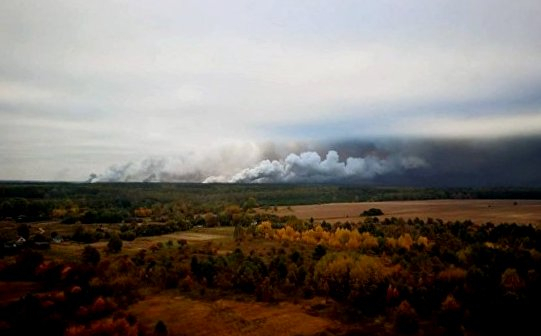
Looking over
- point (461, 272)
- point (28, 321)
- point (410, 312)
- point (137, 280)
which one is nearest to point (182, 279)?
point (137, 280)

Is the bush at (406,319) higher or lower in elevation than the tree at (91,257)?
lower

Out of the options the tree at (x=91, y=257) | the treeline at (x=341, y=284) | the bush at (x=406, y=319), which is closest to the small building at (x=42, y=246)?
the treeline at (x=341, y=284)

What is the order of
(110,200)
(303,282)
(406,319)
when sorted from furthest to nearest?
(110,200)
(303,282)
(406,319)

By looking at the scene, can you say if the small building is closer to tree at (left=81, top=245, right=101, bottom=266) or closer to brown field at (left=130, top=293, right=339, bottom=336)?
tree at (left=81, top=245, right=101, bottom=266)

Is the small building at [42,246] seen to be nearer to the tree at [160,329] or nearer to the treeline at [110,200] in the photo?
the tree at [160,329]

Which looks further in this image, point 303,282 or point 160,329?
point 303,282

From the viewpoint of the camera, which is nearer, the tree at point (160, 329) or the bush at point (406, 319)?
the tree at point (160, 329)

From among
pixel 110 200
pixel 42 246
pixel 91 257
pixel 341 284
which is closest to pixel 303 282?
pixel 341 284

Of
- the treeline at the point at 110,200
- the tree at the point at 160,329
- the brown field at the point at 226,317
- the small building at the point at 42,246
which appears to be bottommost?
the brown field at the point at 226,317

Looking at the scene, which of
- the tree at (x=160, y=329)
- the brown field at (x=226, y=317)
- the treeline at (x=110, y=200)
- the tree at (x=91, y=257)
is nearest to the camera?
the tree at (x=160, y=329)

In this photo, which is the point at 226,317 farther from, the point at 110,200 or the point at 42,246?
the point at 110,200
